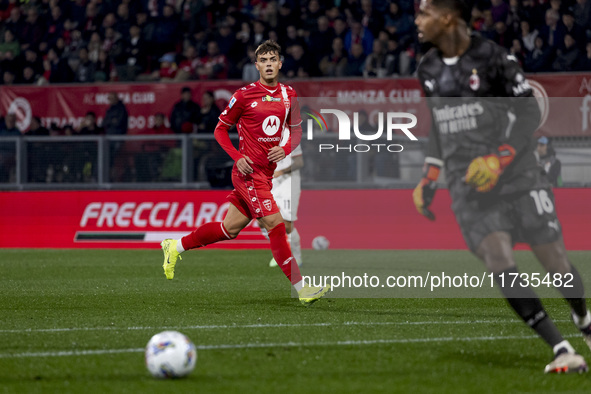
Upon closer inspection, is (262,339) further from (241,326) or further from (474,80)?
(474,80)

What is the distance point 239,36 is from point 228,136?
1160cm

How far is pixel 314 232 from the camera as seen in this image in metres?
16.2

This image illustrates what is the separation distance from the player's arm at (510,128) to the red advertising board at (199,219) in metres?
9.43

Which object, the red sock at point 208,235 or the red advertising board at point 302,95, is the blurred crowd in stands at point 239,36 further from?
the red sock at point 208,235

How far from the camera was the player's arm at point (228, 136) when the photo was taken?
895cm

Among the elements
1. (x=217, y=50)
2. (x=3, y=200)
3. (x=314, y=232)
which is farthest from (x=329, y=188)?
(x=3, y=200)

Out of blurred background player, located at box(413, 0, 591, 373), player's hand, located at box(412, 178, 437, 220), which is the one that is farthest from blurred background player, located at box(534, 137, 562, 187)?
blurred background player, located at box(413, 0, 591, 373)

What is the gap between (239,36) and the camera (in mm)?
20234

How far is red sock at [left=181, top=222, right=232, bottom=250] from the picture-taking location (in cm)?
948

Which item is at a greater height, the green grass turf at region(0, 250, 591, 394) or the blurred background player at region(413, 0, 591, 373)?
the blurred background player at region(413, 0, 591, 373)

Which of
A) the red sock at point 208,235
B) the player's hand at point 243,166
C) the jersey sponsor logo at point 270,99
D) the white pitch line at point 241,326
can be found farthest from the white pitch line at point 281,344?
the jersey sponsor logo at point 270,99

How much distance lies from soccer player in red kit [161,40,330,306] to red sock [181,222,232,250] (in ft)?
0.03

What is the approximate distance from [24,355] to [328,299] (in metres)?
4.08

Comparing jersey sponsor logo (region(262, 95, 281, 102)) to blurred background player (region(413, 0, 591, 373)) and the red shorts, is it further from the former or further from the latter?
blurred background player (region(413, 0, 591, 373))
